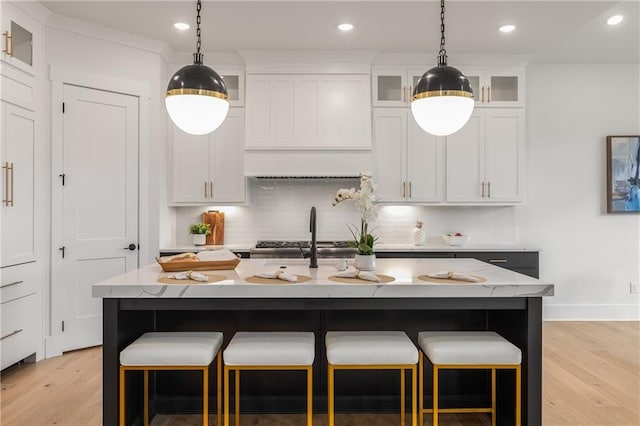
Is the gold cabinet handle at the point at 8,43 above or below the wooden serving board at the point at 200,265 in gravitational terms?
above

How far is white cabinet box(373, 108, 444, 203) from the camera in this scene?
4648 millimetres

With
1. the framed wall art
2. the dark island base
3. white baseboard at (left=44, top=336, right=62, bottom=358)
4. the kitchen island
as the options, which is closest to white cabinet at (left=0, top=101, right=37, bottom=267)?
white baseboard at (left=44, top=336, right=62, bottom=358)

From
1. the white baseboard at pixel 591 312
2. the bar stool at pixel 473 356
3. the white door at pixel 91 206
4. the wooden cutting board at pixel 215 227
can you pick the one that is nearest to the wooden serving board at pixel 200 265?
the bar stool at pixel 473 356

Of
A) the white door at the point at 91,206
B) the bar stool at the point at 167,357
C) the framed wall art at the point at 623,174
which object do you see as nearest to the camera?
the bar stool at the point at 167,357

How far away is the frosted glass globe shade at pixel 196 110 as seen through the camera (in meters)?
2.33

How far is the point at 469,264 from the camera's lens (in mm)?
2920

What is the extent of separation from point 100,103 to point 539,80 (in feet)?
15.2

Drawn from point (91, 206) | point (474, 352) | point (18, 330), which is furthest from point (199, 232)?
point (474, 352)

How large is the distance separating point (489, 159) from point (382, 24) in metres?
1.81

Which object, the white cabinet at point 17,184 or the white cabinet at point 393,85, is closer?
the white cabinet at point 17,184

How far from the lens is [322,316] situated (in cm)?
257

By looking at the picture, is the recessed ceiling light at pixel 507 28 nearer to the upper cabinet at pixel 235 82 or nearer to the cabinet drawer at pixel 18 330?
the upper cabinet at pixel 235 82

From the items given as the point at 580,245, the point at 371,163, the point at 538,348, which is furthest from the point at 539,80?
the point at 538,348

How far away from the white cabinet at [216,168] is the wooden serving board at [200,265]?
210cm
